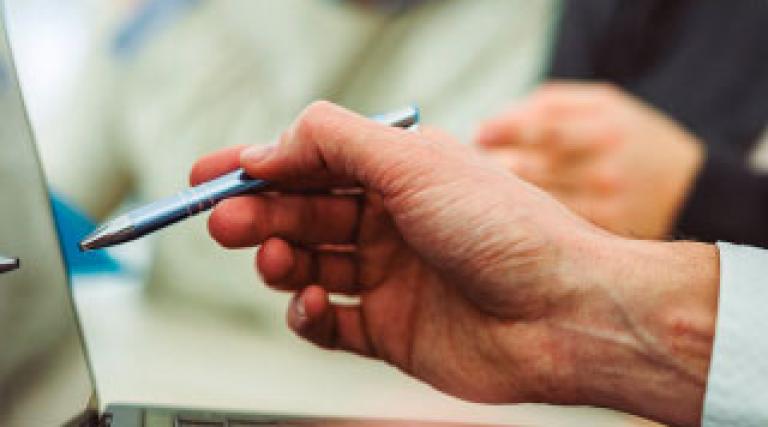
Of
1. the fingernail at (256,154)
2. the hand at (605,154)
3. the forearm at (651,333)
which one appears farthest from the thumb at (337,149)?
the hand at (605,154)

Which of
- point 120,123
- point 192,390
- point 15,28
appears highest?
point 15,28

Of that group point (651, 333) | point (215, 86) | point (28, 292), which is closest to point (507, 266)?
point (651, 333)

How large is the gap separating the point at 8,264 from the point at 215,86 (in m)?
0.55

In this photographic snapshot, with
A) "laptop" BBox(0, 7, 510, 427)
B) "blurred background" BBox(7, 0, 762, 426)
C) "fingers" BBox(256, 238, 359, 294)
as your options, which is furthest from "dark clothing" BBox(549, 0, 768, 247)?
"laptop" BBox(0, 7, 510, 427)

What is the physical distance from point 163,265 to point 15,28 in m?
0.24

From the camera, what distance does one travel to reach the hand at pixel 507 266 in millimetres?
403

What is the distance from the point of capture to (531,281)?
42cm

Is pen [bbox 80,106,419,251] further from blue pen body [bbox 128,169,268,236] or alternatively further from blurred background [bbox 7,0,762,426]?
blurred background [bbox 7,0,762,426]

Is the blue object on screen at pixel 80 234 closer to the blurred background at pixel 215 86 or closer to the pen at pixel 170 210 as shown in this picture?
the blurred background at pixel 215 86

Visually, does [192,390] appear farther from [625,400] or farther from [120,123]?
[625,400]

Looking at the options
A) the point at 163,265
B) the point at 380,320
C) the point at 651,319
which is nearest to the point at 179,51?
the point at 163,265

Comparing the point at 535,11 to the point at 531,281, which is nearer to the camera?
the point at 531,281

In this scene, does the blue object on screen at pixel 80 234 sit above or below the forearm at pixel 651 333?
below

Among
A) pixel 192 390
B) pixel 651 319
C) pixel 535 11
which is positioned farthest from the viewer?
pixel 535 11
